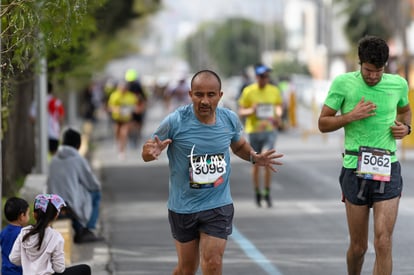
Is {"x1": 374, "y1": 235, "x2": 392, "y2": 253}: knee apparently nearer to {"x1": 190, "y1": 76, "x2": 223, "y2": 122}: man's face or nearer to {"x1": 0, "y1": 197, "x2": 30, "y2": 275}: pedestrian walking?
{"x1": 190, "y1": 76, "x2": 223, "y2": 122}: man's face

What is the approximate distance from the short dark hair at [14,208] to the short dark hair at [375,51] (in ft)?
8.62

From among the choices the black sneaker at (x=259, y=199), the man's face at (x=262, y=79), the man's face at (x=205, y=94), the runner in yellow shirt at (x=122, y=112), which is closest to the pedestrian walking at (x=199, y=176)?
the man's face at (x=205, y=94)

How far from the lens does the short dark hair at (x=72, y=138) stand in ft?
44.7

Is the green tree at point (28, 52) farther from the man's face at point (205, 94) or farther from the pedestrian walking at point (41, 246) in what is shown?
the man's face at point (205, 94)

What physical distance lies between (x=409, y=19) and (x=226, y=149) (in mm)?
74891

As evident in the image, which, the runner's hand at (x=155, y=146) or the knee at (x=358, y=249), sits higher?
the runner's hand at (x=155, y=146)

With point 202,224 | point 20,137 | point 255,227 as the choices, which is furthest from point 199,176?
point 20,137

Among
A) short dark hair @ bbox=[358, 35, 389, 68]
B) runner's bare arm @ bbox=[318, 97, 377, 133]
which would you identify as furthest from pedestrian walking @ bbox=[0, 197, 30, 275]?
short dark hair @ bbox=[358, 35, 389, 68]

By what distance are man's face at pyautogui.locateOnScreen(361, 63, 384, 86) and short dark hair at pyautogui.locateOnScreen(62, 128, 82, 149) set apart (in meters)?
5.10

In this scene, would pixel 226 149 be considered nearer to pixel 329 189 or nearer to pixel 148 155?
pixel 148 155

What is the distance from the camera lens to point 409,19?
82062 mm

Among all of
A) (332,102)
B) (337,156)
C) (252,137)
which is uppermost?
(332,102)

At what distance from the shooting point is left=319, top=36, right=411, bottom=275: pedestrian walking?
29.8 feet

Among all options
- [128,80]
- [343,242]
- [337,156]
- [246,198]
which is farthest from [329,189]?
[128,80]
